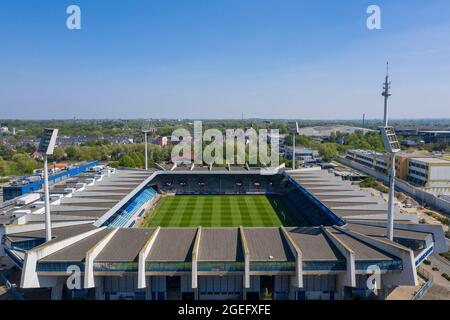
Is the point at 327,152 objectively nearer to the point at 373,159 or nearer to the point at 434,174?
the point at 373,159

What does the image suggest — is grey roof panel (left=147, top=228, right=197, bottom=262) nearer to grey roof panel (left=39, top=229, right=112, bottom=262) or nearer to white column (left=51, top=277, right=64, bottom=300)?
grey roof panel (left=39, top=229, right=112, bottom=262)

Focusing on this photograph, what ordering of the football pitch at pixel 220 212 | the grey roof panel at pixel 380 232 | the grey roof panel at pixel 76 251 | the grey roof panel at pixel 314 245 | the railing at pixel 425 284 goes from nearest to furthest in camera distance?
the grey roof panel at pixel 76 251 → the grey roof panel at pixel 314 245 → the railing at pixel 425 284 → the grey roof panel at pixel 380 232 → the football pitch at pixel 220 212

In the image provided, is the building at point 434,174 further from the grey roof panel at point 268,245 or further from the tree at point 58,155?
the tree at point 58,155

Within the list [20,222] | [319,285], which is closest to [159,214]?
[20,222]

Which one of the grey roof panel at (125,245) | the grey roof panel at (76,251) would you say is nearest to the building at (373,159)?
the grey roof panel at (125,245)

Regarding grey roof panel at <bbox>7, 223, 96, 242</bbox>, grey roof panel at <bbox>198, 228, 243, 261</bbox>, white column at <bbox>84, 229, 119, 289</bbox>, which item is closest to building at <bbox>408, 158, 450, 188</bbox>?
grey roof panel at <bbox>198, 228, 243, 261</bbox>

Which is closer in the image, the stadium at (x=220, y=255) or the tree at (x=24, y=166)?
the stadium at (x=220, y=255)

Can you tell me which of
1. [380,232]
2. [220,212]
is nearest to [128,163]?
[220,212]
